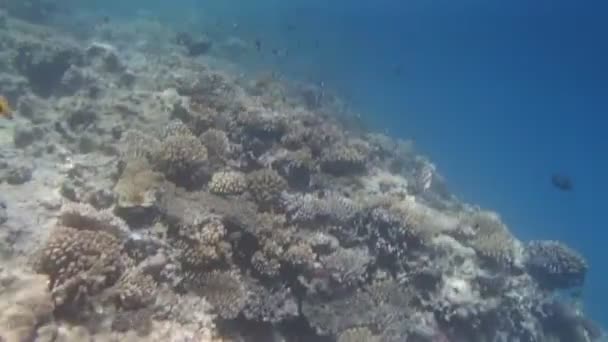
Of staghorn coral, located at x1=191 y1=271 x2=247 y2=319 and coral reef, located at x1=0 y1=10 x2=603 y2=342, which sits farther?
staghorn coral, located at x1=191 y1=271 x2=247 y2=319

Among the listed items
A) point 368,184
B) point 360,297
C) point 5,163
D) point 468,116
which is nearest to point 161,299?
point 360,297

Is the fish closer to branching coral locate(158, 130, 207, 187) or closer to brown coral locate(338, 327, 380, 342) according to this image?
brown coral locate(338, 327, 380, 342)

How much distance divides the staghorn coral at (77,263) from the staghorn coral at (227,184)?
3.17 m

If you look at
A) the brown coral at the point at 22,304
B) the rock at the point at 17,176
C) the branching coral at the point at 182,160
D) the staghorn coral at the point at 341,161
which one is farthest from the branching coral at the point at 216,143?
the brown coral at the point at 22,304

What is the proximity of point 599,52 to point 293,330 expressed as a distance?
8110 cm

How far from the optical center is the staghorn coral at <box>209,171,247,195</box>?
957 centimetres

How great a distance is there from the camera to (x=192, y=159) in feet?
31.7

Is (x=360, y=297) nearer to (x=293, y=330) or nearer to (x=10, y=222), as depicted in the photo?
(x=293, y=330)

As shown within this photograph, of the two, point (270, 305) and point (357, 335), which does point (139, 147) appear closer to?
point (270, 305)

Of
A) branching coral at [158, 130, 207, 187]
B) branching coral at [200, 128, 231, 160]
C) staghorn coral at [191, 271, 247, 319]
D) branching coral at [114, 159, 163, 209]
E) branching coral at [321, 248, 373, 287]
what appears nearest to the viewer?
staghorn coral at [191, 271, 247, 319]

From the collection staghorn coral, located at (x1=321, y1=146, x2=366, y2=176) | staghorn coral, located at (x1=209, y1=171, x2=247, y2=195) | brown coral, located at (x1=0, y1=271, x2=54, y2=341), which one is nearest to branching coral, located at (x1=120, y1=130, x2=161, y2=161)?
staghorn coral, located at (x1=209, y1=171, x2=247, y2=195)

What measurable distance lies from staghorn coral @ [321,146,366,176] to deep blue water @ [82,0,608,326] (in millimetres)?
26682

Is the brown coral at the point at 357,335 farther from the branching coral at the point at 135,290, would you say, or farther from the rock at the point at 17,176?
the rock at the point at 17,176

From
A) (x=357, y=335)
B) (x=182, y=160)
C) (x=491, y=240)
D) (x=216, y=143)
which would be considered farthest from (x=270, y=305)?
(x=491, y=240)
